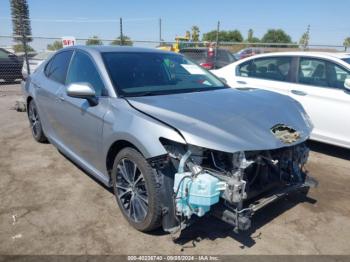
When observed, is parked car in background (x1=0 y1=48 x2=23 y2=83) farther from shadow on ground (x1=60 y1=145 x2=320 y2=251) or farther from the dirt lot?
shadow on ground (x1=60 y1=145 x2=320 y2=251)

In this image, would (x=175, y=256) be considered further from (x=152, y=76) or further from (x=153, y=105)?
(x=152, y=76)

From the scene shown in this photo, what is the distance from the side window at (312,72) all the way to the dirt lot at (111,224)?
1.54 m

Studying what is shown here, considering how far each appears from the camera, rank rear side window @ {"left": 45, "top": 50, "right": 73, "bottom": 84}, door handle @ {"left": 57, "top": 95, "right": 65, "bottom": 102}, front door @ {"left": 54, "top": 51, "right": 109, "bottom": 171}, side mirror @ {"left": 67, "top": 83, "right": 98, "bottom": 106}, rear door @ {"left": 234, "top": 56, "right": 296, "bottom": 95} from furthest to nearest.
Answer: rear door @ {"left": 234, "top": 56, "right": 296, "bottom": 95} → rear side window @ {"left": 45, "top": 50, "right": 73, "bottom": 84} → door handle @ {"left": 57, "top": 95, "right": 65, "bottom": 102} → front door @ {"left": 54, "top": 51, "right": 109, "bottom": 171} → side mirror @ {"left": 67, "top": 83, "right": 98, "bottom": 106}

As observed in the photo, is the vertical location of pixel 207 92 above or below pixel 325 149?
above

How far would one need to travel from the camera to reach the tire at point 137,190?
279cm

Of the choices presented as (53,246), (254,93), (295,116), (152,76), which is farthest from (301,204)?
(53,246)

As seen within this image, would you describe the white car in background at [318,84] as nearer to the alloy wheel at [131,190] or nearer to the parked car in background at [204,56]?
the alloy wheel at [131,190]

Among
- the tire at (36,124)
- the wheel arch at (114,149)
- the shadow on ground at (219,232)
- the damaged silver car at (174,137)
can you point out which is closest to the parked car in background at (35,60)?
the tire at (36,124)

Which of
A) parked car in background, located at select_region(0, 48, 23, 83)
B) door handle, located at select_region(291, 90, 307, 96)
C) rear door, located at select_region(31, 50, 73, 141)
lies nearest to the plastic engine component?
rear door, located at select_region(31, 50, 73, 141)

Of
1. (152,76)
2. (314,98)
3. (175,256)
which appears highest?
(152,76)

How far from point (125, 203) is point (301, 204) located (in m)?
1.92

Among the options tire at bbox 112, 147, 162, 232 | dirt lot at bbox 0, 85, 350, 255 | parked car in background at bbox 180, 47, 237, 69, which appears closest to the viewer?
tire at bbox 112, 147, 162, 232

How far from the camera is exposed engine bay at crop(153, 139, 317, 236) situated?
2547 mm

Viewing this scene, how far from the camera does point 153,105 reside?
302cm
